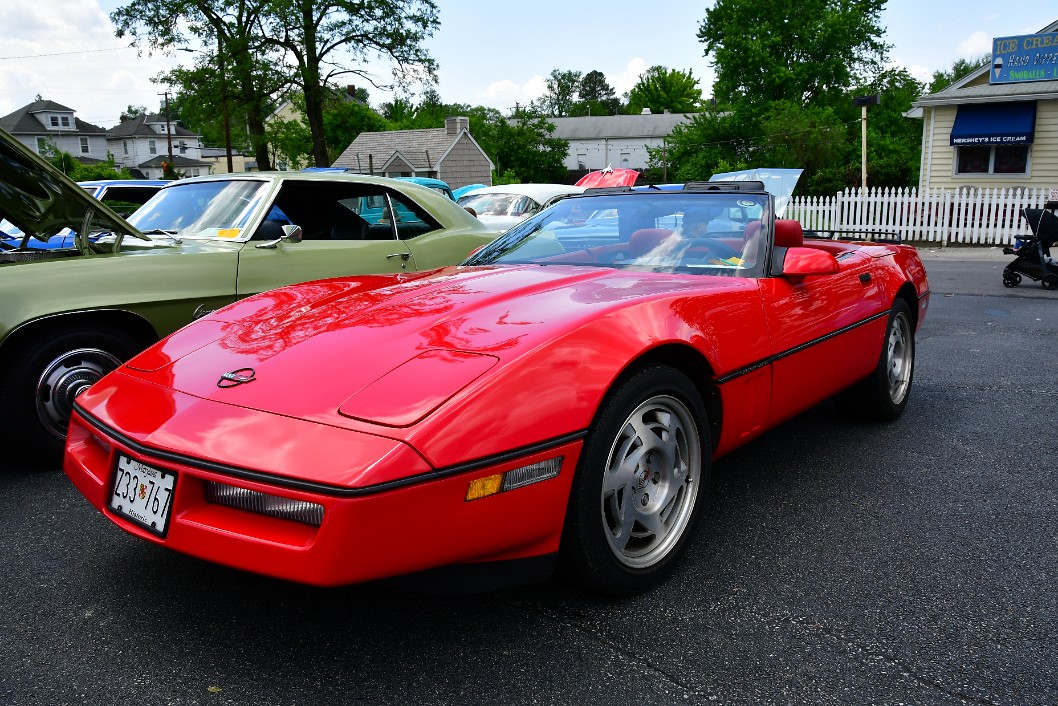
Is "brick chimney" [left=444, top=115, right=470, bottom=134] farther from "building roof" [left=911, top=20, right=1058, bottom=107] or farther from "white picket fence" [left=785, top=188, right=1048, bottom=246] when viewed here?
"white picket fence" [left=785, top=188, right=1048, bottom=246]

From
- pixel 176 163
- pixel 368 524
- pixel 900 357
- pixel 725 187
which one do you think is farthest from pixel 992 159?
pixel 176 163

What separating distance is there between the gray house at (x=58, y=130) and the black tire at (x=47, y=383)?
91026 millimetres

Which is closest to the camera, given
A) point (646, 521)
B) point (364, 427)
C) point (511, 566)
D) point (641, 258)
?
point (364, 427)

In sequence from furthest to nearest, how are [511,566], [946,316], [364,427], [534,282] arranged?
1. [946,316]
2. [534,282]
3. [511,566]
4. [364,427]

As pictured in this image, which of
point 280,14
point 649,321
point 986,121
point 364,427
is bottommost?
point 364,427

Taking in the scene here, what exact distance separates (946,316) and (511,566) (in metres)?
7.56

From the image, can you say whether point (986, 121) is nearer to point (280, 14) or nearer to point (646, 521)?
point (280, 14)

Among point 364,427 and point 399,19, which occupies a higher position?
point 399,19

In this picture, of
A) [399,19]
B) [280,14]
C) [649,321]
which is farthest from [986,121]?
[649,321]

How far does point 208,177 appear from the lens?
219 inches

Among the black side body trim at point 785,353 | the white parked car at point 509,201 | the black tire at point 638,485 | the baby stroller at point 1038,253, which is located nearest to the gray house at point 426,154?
the white parked car at point 509,201

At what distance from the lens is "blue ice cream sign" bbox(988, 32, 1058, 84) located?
2166 cm

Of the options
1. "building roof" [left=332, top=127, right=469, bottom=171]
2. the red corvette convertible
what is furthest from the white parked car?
"building roof" [left=332, top=127, right=469, bottom=171]

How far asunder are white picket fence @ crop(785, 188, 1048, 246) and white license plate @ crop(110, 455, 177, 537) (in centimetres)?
1751
